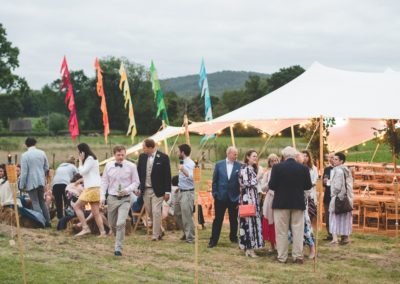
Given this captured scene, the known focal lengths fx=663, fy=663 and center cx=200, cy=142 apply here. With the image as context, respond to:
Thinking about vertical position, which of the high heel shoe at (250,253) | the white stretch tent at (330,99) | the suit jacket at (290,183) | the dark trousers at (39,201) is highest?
the white stretch tent at (330,99)

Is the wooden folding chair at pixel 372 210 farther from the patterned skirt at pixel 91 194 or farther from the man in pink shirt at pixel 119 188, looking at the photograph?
the man in pink shirt at pixel 119 188

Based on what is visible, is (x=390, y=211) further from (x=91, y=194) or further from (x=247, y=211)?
(x=91, y=194)

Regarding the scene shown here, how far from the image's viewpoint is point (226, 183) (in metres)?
10.2

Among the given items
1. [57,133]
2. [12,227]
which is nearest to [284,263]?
[12,227]

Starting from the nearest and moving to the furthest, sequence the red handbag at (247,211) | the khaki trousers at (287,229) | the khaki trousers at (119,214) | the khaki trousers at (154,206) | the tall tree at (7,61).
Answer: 1. the khaki trousers at (287,229)
2. the khaki trousers at (119,214)
3. the red handbag at (247,211)
4. the khaki trousers at (154,206)
5. the tall tree at (7,61)

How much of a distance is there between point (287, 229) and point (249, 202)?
0.76 metres

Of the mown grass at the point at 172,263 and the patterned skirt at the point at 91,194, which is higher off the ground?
the patterned skirt at the point at 91,194

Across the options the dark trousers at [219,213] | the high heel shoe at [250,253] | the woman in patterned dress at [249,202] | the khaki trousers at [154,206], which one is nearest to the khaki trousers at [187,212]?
the khaki trousers at [154,206]

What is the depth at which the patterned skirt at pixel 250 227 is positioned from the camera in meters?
9.48

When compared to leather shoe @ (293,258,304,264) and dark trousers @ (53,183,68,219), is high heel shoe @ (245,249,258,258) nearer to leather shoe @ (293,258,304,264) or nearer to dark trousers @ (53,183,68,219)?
leather shoe @ (293,258,304,264)

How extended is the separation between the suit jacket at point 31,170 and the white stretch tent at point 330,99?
155 inches

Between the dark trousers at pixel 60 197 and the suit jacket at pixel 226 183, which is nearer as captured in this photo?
the suit jacket at pixel 226 183

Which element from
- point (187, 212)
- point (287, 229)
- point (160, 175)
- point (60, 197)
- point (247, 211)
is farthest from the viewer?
point (60, 197)

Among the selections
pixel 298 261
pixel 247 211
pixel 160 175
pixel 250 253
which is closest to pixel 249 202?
pixel 247 211
